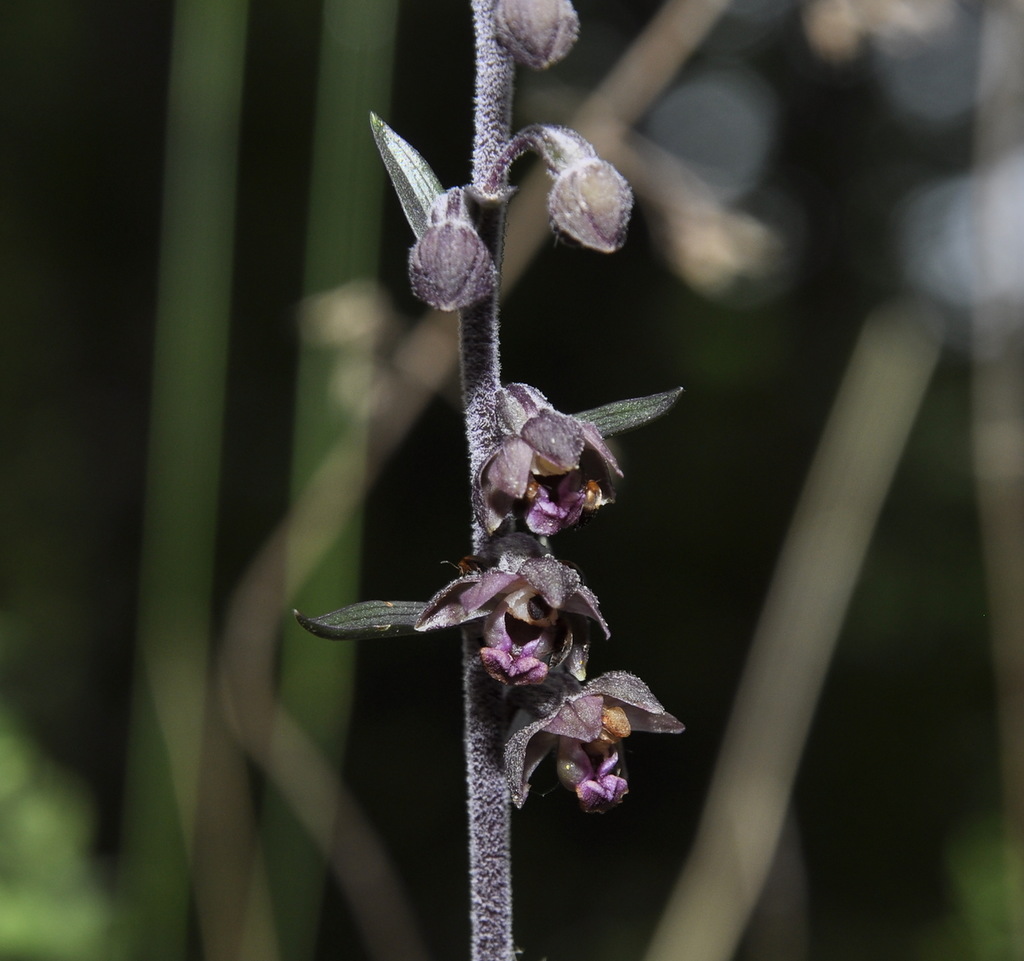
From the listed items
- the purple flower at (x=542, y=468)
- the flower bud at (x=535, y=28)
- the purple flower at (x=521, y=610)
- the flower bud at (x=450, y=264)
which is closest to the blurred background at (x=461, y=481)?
the purple flower at (x=521, y=610)

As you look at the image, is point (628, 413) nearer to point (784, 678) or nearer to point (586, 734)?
point (586, 734)

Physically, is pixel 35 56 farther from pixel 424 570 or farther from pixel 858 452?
pixel 858 452

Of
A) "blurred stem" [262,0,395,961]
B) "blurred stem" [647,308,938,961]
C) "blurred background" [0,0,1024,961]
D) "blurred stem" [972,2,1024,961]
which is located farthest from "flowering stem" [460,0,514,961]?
"blurred stem" [972,2,1024,961]

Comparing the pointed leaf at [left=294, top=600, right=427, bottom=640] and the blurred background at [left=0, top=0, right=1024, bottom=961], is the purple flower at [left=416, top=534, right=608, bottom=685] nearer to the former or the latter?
the pointed leaf at [left=294, top=600, right=427, bottom=640]

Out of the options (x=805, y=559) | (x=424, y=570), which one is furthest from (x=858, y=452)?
(x=424, y=570)

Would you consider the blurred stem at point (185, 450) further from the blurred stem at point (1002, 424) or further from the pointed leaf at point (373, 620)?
the blurred stem at point (1002, 424)
